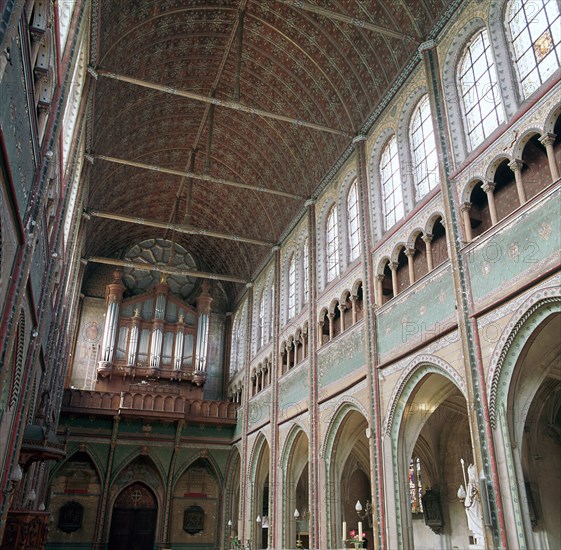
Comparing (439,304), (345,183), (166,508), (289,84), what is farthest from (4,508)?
(166,508)

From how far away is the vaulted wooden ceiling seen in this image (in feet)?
50.4

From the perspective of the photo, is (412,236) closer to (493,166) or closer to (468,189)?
(468,189)

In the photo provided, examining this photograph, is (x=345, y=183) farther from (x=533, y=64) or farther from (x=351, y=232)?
(x=533, y=64)

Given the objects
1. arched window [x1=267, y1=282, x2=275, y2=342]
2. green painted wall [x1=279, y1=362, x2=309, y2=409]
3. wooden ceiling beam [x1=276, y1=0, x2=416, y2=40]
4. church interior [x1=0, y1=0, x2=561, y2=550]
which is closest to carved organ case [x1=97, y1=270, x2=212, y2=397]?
church interior [x1=0, y1=0, x2=561, y2=550]

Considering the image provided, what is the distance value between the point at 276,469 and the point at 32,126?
14.8 meters

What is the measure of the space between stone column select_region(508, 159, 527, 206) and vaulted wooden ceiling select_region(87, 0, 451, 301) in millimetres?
5140

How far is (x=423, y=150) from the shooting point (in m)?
14.1

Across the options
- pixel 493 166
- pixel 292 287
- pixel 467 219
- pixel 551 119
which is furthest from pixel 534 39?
pixel 292 287

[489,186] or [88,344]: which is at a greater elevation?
[88,344]

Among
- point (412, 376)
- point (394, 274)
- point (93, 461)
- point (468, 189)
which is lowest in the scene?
point (93, 461)

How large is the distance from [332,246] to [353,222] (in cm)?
159

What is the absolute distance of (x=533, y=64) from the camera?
35.6 feet

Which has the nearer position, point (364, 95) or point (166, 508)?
point (364, 95)

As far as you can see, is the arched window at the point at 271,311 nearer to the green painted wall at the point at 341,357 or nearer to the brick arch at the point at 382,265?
the green painted wall at the point at 341,357
